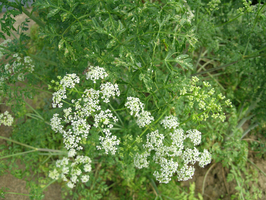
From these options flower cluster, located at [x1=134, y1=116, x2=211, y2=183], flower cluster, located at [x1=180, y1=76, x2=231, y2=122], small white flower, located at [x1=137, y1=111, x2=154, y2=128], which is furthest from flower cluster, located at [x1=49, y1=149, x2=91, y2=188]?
flower cluster, located at [x1=180, y1=76, x2=231, y2=122]

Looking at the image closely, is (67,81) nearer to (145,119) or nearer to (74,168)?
(145,119)

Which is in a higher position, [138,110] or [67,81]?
[67,81]

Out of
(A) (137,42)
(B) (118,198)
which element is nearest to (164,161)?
(A) (137,42)

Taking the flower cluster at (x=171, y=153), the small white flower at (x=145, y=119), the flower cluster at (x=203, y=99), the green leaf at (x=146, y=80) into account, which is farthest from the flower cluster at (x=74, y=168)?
the flower cluster at (x=203, y=99)

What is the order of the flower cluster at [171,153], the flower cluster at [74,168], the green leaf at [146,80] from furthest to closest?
the flower cluster at [74,168] → the flower cluster at [171,153] → the green leaf at [146,80]

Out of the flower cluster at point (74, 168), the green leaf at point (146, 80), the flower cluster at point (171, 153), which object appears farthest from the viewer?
the flower cluster at point (74, 168)

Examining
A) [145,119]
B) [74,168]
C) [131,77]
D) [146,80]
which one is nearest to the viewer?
[146,80]

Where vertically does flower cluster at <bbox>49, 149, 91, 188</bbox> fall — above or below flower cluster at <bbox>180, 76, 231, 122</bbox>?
below

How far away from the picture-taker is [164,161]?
223 centimetres

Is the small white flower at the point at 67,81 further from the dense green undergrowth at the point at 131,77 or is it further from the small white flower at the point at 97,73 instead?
the small white flower at the point at 97,73

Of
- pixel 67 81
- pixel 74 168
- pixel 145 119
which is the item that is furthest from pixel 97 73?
pixel 74 168

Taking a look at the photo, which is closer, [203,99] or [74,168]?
[203,99]

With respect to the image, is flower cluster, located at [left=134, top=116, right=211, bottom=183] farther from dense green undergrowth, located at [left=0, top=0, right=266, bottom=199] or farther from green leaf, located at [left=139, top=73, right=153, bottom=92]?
green leaf, located at [left=139, top=73, right=153, bottom=92]

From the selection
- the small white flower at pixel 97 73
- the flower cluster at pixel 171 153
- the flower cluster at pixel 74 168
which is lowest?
the flower cluster at pixel 74 168
